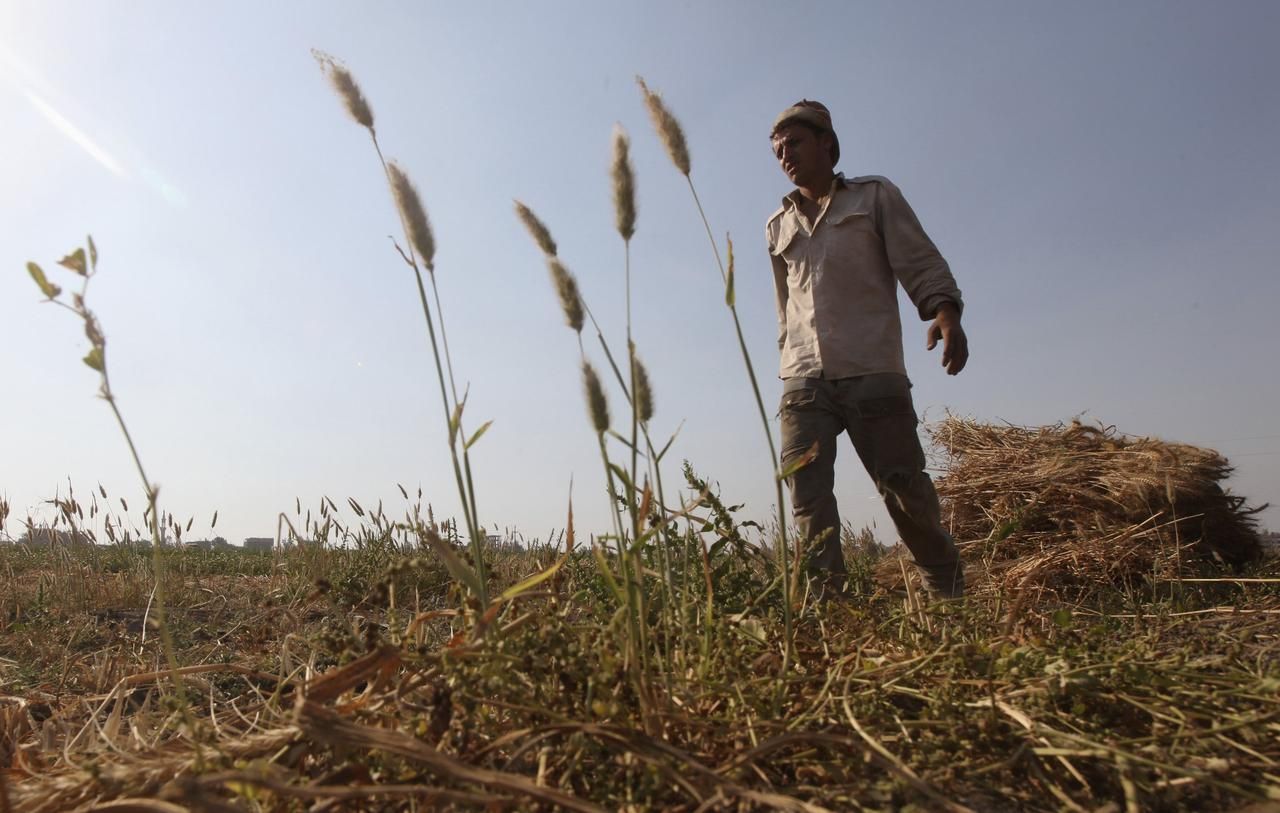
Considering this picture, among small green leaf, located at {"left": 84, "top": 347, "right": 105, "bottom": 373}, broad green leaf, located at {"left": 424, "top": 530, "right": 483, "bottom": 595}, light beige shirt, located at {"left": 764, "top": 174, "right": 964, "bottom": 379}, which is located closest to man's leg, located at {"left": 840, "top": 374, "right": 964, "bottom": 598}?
light beige shirt, located at {"left": 764, "top": 174, "right": 964, "bottom": 379}

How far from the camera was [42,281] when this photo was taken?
1.08 m

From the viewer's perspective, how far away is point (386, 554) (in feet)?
14.6

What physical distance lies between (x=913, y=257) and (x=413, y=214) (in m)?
2.73

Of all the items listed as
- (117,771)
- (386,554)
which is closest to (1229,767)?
(117,771)

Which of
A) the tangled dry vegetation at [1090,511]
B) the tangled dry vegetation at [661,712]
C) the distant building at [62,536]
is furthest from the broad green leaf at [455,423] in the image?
the distant building at [62,536]

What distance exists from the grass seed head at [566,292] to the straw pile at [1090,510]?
3488 mm

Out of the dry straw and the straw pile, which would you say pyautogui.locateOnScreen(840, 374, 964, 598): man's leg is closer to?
the straw pile

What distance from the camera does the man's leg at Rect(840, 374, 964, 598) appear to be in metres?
3.34

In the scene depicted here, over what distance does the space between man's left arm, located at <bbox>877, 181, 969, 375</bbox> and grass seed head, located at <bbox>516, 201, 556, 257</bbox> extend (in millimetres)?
2362

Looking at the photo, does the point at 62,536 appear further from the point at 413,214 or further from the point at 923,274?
the point at 923,274

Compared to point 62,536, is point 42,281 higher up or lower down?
lower down

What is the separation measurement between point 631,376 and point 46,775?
1.17 m

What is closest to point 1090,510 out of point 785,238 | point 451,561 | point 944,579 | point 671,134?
point 944,579

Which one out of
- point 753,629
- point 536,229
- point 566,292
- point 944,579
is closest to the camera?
point 566,292
